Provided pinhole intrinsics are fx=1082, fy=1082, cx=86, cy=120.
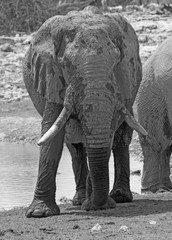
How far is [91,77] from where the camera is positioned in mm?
7395

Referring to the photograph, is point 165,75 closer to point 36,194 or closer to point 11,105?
point 36,194

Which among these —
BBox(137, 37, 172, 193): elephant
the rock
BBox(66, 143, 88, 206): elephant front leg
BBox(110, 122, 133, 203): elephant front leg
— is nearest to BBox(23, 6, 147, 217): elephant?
BBox(110, 122, 133, 203): elephant front leg

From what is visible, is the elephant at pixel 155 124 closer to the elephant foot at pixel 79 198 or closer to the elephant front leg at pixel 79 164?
the elephant front leg at pixel 79 164

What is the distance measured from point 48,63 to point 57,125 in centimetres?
58

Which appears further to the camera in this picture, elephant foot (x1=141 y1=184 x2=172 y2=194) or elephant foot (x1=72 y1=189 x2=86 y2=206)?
elephant foot (x1=141 y1=184 x2=172 y2=194)

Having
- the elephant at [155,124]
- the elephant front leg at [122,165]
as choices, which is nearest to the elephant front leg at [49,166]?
the elephant front leg at [122,165]

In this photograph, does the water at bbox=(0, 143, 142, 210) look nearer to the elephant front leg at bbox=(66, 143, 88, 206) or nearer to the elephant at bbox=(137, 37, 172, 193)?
the elephant at bbox=(137, 37, 172, 193)

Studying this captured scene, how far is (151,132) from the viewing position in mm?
10125

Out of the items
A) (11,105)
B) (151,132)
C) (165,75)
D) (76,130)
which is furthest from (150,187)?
(11,105)

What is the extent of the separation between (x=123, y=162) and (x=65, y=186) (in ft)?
7.94

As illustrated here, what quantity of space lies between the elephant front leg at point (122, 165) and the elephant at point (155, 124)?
1145 millimetres

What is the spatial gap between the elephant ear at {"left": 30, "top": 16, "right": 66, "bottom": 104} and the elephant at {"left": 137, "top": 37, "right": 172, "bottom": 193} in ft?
5.99

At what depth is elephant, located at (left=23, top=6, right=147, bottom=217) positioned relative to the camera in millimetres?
7383

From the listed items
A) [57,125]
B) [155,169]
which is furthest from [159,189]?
[57,125]
